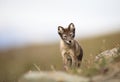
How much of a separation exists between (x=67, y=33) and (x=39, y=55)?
0.78ft

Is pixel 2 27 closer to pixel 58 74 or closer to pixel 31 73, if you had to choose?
pixel 31 73

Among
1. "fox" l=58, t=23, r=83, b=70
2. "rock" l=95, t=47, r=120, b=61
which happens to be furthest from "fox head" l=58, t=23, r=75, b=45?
"rock" l=95, t=47, r=120, b=61

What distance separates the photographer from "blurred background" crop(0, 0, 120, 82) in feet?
5.82

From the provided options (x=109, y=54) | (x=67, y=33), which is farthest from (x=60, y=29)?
(x=109, y=54)

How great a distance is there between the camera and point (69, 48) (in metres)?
1.74

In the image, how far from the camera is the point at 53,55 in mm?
1763

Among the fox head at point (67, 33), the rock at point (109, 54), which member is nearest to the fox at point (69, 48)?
the fox head at point (67, 33)

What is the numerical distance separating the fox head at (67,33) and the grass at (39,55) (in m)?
0.07

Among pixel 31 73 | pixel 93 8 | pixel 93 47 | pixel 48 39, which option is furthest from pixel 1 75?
pixel 93 8

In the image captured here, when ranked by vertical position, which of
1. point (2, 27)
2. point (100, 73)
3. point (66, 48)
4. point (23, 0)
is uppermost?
point (23, 0)

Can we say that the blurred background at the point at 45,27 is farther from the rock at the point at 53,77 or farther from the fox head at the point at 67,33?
the rock at the point at 53,77

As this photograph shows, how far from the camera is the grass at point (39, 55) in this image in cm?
175

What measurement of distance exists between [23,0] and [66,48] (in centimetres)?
43

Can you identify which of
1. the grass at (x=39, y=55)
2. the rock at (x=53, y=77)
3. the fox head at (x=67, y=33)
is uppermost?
the fox head at (x=67, y=33)
